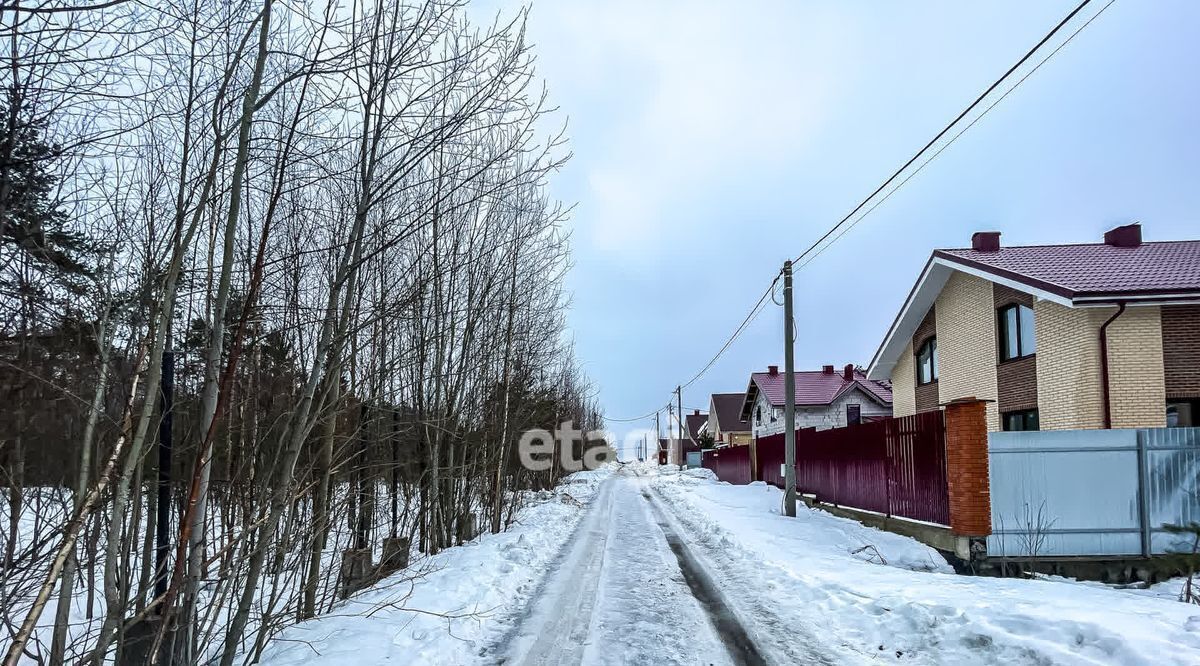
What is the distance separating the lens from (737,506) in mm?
19266

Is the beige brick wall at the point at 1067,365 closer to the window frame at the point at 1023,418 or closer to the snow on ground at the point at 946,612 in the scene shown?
the window frame at the point at 1023,418

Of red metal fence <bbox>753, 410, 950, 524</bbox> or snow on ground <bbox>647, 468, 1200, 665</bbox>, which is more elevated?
red metal fence <bbox>753, 410, 950, 524</bbox>

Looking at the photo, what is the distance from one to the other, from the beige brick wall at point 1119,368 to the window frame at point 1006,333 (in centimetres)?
164

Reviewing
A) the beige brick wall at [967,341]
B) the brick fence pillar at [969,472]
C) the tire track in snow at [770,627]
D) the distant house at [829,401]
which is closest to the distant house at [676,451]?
the distant house at [829,401]

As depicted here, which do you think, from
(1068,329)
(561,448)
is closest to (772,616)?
(1068,329)

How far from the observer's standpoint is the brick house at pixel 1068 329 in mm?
13359

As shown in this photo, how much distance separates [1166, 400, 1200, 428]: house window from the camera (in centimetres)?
1355

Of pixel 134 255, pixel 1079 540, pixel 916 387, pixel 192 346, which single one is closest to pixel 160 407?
pixel 192 346

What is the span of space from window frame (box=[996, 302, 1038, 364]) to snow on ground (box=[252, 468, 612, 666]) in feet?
39.5

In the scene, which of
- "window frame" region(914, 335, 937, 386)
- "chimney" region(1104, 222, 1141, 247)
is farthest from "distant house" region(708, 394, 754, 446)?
"chimney" region(1104, 222, 1141, 247)

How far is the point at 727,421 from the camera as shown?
64375 millimetres

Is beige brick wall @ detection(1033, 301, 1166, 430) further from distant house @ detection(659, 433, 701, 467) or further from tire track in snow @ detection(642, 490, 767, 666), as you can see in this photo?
distant house @ detection(659, 433, 701, 467)

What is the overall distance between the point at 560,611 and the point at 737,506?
12745mm

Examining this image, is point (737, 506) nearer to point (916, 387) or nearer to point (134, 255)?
point (916, 387)
